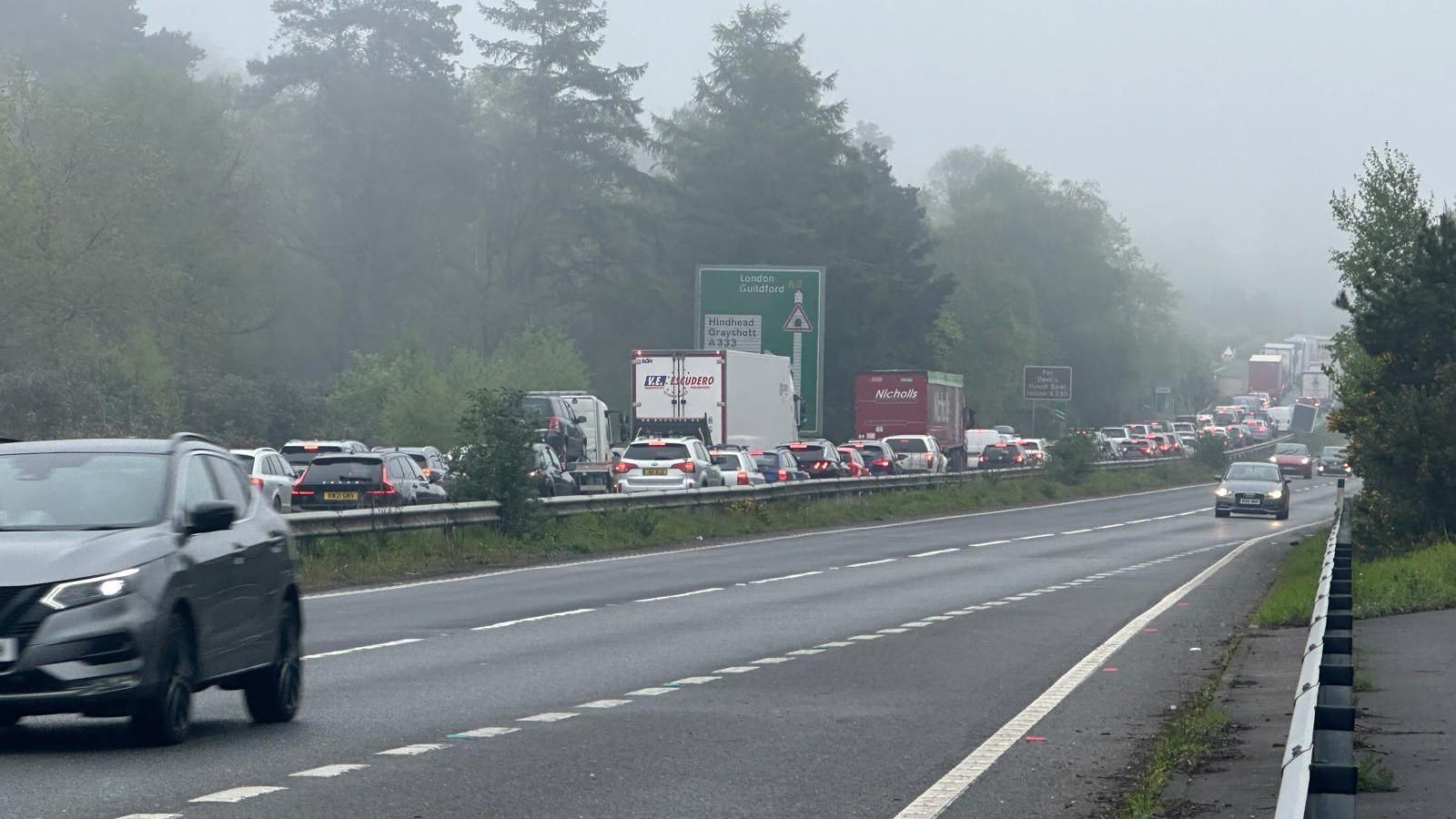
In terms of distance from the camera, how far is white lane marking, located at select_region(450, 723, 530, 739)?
35.9 feet

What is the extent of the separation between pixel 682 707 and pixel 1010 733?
6.81 ft

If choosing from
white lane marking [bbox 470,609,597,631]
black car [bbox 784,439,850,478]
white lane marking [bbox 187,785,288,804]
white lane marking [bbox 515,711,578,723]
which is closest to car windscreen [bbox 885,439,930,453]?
black car [bbox 784,439,850,478]

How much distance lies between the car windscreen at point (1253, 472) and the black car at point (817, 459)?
10.2m

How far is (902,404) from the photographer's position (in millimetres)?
72688

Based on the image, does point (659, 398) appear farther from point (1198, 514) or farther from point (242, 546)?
point (242, 546)

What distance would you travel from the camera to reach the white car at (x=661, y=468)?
145 ft

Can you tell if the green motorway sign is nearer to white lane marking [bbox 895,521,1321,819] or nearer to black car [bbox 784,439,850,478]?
black car [bbox 784,439,850,478]

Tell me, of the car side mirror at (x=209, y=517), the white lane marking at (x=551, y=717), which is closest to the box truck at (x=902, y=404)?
the white lane marking at (x=551, y=717)

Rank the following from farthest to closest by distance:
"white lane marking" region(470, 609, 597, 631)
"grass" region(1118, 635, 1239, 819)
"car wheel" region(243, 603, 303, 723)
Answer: "white lane marking" region(470, 609, 597, 631) < "car wheel" region(243, 603, 303, 723) < "grass" region(1118, 635, 1239, 819)

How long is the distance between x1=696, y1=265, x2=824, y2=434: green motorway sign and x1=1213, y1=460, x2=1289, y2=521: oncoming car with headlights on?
41.1 feet

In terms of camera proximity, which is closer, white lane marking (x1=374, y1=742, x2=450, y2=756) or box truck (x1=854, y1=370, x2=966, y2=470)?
white lane marking (x1=374, y1=742, x2=450, y2=756)

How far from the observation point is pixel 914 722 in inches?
464

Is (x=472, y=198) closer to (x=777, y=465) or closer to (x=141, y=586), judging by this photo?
(x=777, y=465)

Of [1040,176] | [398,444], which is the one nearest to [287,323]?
[398,444]
